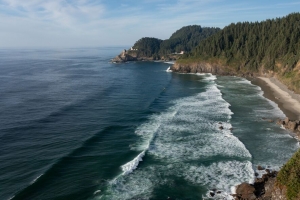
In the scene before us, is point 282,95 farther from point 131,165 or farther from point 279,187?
point 279,187

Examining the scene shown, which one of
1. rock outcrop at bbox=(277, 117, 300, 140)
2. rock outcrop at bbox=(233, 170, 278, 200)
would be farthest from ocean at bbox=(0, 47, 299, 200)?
rock outcrop at bbox=(277, 117, 300, 140)

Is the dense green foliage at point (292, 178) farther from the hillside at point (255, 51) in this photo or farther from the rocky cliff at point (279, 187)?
the hillside at point (255, 51)

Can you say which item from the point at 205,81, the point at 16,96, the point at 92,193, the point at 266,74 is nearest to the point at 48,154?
the point at 92,193

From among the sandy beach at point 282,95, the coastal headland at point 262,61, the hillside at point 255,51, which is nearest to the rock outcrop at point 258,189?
the coastal headland at point 262,61

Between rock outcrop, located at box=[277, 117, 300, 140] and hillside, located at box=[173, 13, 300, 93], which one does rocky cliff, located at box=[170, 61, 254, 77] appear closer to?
hillside, located at box=[173, 13, 300, 93]

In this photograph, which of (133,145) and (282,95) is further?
(282,95)

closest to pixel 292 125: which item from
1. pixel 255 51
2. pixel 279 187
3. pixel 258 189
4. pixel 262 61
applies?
pixel 258 189
